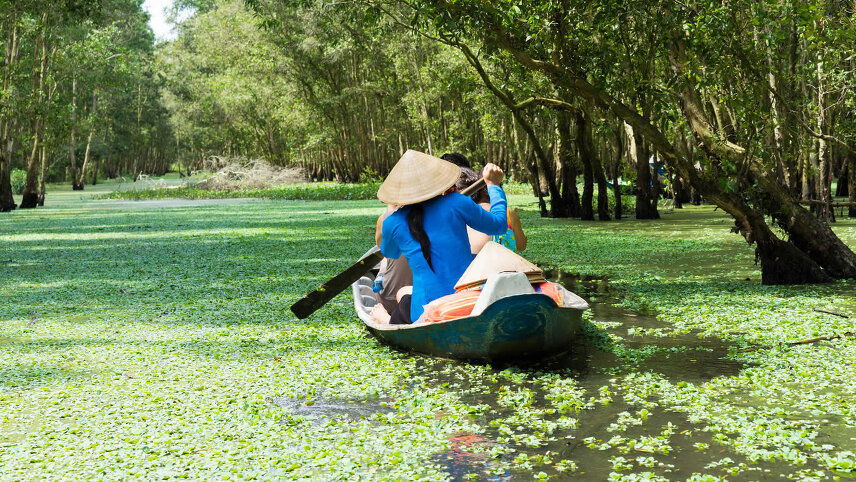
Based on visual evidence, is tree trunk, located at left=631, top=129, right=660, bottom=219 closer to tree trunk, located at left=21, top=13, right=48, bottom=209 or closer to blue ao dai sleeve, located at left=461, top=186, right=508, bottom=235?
blue ao dai sleeve, located at left=461, top=186, right=508, bottom=235

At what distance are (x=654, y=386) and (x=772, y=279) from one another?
Result: 14.1 ft

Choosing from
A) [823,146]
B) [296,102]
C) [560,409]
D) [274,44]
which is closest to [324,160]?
[296,102]

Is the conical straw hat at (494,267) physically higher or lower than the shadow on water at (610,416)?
higher

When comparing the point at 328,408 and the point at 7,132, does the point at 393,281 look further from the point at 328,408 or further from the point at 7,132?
the point at 7,132

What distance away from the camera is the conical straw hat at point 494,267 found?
5.93m

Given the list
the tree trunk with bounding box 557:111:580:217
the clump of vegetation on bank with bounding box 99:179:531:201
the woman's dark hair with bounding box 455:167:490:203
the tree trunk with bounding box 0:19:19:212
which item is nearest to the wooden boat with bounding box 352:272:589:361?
the woman's dark hair with bounding box 455:167:490:203

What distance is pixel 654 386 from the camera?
5555 millimetres

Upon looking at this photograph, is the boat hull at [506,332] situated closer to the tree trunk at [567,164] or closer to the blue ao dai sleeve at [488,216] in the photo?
the blue ao dai sleeve at [488,216]

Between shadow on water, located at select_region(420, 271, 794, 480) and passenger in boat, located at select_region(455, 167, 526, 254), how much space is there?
960 millimetres

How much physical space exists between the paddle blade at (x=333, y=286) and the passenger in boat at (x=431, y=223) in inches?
62.1

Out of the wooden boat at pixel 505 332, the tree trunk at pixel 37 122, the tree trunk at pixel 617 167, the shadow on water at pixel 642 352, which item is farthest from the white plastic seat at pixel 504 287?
the tree trunk at pixel 37 122

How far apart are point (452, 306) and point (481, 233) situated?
1.59 metres

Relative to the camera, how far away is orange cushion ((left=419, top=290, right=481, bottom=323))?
235 inches

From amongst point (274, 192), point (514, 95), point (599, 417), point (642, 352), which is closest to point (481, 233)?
point (642, 352)
